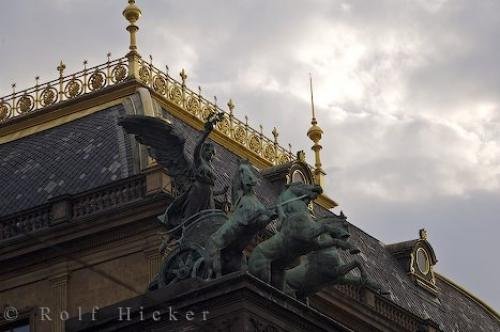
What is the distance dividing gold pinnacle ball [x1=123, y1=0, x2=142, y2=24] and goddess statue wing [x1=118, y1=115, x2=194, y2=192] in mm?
19713

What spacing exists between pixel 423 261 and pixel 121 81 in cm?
1454

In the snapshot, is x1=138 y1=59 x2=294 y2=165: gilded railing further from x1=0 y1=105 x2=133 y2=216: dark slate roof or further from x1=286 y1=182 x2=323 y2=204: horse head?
x1=286 y1=182 x2=323 y2=204: horse head

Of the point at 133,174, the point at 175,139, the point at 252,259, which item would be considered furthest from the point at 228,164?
the point at 252,259

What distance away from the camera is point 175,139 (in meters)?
32.2

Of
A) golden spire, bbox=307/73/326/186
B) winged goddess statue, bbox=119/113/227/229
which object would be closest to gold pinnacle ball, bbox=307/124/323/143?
golden spire, bbox=307/73/326/186

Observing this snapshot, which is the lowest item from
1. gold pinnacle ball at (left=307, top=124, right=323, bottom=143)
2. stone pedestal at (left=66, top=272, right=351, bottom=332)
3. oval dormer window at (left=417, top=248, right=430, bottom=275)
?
stone pedestal at (left=66, top=272, right=351, bottom=332)

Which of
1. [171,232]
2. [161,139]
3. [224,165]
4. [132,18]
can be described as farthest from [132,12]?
[171,232]

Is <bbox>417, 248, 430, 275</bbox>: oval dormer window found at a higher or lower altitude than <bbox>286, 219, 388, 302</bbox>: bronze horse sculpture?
higher

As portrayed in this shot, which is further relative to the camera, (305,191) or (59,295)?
(59,295)

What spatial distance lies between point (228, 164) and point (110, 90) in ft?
13.1

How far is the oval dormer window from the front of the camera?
5903cm
